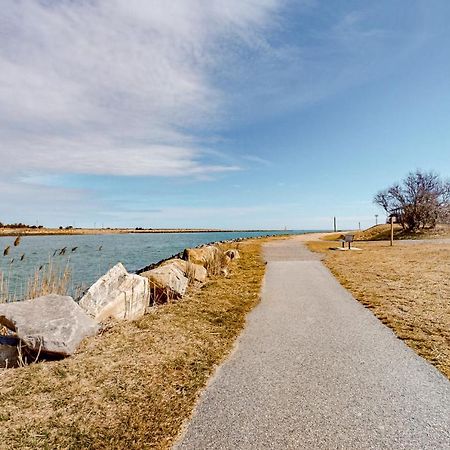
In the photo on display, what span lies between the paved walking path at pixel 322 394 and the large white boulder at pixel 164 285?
319 cm

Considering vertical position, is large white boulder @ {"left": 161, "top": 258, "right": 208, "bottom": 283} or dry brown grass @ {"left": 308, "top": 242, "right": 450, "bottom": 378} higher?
large white boulder @ {"left": 161, "top": 258, "right": 208, "bottom": 283}

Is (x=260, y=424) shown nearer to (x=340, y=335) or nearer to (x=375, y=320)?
(x=340, y=335)

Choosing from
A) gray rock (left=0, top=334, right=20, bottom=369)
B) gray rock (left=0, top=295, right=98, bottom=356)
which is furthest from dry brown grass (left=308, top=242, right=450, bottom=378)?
gray rock (left=0, top=334, right=20, bottom=369)

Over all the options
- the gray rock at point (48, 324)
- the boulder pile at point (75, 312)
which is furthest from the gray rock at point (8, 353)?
the gray rock at point (48, 324)

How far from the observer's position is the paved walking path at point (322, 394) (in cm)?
333

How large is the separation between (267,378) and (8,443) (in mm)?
3016

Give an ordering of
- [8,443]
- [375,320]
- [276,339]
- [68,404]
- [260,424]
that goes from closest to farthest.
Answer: [8,443] → [260,424] → [68,404] → [276,339] → [375,320]

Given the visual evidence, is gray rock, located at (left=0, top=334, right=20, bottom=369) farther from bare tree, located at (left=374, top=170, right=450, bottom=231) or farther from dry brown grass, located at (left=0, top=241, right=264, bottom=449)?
bare tree, located at (left=374, top=170, right=450, bottom=231)

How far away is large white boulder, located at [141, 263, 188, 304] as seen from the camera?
9.44 metres

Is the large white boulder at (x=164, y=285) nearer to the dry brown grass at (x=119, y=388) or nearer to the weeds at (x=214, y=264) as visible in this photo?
the dry brown grass at (x=119, y=388)

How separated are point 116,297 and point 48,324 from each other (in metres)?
2.10

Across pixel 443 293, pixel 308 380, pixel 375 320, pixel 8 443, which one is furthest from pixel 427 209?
pixel 8 443

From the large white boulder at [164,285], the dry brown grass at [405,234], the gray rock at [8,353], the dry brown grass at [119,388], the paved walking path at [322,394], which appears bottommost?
the paved walking path at [322,394]

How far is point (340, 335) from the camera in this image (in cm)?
646
